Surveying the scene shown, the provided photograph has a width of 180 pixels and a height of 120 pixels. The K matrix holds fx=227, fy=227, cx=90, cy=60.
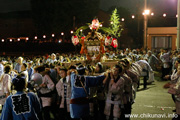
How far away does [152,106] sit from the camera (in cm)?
797

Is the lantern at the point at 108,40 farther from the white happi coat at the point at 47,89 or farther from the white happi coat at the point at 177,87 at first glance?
the white happi coat at the point at 47,89

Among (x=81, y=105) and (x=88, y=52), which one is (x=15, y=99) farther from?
(x=88, y=52)

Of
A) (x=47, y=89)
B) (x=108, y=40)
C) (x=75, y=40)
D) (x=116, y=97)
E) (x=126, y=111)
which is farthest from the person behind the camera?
(x=75, y=40)

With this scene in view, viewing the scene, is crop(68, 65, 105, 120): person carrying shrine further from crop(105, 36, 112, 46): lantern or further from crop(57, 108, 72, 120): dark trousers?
crop(105, 36, 112, 46): lantern

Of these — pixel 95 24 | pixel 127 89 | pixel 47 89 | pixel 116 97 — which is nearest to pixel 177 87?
pixel 127 89

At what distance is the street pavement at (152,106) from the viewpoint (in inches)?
269

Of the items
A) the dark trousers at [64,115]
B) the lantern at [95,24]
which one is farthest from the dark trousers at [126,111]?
the lantern at [95,24]

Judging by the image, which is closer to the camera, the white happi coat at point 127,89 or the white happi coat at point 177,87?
the white happi coat at point 177,87

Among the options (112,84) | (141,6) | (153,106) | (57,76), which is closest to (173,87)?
(112,84)

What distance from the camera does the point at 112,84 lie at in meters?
5.13

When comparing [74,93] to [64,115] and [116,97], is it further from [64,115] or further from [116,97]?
[64,115]

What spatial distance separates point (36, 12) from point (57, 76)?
2534 centimetres

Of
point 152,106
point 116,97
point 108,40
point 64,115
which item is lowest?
point 152,106

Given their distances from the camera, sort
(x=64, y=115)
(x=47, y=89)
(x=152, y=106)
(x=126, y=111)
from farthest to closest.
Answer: (x=152, y=106), (x=64, y=115), (x=126, y=111), (x=47, y=89)
